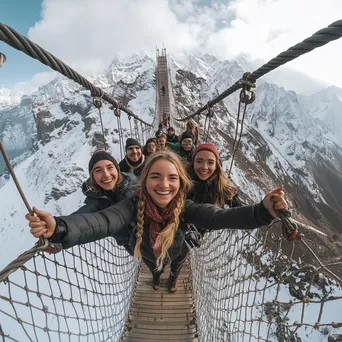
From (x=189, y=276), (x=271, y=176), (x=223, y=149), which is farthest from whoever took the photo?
(x=271, y=176)

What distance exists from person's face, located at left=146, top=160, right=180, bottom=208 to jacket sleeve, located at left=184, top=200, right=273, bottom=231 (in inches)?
6.5

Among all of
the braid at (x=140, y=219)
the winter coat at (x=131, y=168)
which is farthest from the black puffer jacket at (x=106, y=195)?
the winter coat at (x=131, y=168)

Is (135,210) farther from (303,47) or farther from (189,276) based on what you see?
(189,276)

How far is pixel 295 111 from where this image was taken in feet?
391

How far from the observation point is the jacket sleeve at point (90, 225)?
1.11 meters

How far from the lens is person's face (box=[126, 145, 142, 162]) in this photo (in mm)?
2807

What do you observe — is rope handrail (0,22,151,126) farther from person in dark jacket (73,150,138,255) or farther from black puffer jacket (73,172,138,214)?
black puffer jacket (73,172,138,214)

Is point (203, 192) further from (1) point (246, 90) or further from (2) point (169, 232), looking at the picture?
(1) point (246, 90)

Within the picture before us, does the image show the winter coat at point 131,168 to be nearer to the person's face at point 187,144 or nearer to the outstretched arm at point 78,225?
the person's face at point 187,144

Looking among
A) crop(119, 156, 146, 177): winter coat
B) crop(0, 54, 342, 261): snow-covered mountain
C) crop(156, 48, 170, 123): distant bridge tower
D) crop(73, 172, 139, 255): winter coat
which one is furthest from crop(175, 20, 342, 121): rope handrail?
crop(0, 54, 342, 261): snow-covered mountain

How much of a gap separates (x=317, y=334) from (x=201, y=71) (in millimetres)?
128534

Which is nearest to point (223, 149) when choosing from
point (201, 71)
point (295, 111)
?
point (295, 111)

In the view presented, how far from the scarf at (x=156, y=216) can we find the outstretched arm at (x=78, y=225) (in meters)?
0.13

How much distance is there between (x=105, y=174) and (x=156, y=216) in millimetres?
544
